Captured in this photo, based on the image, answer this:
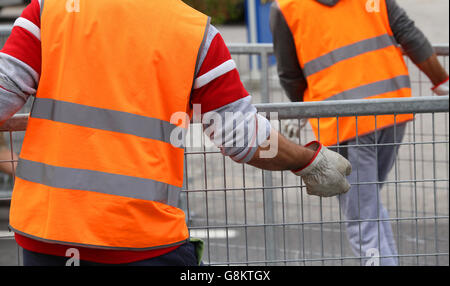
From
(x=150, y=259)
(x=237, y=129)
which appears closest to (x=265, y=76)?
(x=237, y=129)

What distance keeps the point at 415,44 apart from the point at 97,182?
2.47 metres

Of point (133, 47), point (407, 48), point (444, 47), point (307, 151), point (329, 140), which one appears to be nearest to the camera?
point (133, 47)

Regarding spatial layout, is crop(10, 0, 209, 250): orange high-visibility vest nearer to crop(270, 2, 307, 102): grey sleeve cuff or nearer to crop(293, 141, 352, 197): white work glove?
crop(293, 141, 352, 197): white work glove

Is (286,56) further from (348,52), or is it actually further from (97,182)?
(97,182)

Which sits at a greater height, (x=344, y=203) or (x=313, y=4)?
(x=313, y=4)

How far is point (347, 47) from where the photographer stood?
405 centimetres

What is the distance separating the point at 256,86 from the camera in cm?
607

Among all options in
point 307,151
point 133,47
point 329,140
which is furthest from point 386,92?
point 133,47

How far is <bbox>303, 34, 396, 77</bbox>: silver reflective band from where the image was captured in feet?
13.3

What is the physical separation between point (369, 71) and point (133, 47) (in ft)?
6.60

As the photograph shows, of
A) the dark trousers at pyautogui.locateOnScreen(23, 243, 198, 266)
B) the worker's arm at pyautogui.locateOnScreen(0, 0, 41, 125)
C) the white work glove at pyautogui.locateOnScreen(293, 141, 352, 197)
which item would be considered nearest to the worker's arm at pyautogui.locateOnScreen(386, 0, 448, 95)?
the white work glove at pyautogui.locateOnScreen(293, 141, 352, 197)

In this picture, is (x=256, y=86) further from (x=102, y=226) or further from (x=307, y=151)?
(x=102, y=226)

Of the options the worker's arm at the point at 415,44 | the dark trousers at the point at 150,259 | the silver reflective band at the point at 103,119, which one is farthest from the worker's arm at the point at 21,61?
the worker's arm at the point at 415,44

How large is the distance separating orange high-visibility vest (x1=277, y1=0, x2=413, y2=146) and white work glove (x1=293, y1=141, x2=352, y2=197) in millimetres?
1158
